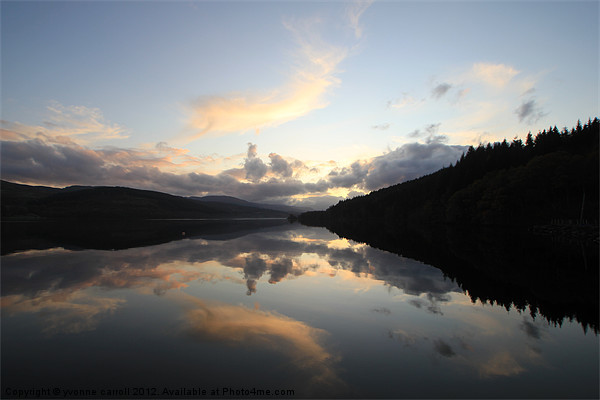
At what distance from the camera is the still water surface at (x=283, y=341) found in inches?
285

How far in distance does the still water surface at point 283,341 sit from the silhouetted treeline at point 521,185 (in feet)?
220

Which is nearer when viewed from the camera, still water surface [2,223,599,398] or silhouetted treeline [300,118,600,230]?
still water surface [2,223,599,398]

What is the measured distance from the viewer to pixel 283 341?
31.7 ft

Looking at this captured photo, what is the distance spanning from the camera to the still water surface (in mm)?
7230

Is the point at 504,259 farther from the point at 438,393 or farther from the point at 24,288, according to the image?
the point at 24,288

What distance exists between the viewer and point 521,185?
7319 cm

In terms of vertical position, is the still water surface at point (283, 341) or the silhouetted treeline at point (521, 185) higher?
the silhouetted treeline at point (521, 185)

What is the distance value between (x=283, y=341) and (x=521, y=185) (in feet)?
277

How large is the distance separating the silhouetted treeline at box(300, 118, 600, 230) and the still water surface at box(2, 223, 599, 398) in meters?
67.1

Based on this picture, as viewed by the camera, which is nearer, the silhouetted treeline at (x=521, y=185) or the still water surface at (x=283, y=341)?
the still water surface at (x=283, y=341)

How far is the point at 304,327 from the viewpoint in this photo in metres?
11.0

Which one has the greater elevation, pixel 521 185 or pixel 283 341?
pixel 521 185

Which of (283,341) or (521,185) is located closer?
(283,341)

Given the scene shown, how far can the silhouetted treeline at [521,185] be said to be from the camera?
67188 mm
